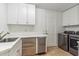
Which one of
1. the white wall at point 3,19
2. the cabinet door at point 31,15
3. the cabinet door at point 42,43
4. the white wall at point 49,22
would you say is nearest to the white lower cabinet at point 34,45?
the cabinet door at point 42,43

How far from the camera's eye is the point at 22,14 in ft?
5.53

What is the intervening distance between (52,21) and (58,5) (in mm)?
281

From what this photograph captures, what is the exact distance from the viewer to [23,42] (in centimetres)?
207

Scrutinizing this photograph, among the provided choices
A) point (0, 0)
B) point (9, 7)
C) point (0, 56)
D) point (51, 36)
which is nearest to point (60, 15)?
point (51, 36)

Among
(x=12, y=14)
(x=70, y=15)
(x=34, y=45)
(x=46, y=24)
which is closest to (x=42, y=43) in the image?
(x=34, y=45)

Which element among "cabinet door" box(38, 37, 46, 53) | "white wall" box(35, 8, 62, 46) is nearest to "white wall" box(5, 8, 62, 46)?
"white wall" box(35, 8, 62, 46)

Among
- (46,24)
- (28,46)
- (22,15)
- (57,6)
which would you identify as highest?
(57,6)

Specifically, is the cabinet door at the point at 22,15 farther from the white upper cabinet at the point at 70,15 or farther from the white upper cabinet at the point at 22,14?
the white upper cabinet at the point at 70,15

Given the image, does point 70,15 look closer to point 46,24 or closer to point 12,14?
point 46,24

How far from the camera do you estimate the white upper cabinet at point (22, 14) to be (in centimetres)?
162

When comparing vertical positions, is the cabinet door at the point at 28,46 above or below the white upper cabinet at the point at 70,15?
below

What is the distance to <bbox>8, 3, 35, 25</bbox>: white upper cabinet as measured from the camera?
1624mm

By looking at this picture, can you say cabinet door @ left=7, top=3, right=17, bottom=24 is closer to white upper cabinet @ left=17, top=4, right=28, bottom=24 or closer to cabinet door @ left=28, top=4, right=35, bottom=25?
white upper cabinet @ left=17, top=4, right=28, bottom=24

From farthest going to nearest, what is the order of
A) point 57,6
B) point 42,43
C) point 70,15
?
point 42,43
point 70,15
point 57,6
